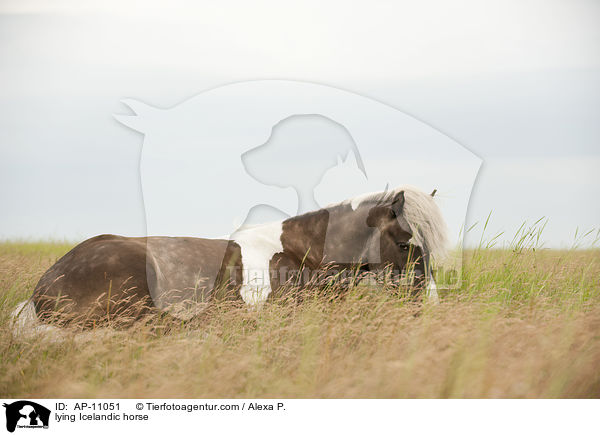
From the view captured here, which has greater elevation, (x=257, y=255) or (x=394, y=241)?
(x=394, y=241)

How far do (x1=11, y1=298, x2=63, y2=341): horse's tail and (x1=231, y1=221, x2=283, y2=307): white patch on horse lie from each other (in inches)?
68.8

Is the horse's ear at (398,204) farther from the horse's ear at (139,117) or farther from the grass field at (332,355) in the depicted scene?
the horse's ear at (139,117)

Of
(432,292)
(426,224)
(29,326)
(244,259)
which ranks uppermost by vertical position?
(426,224)

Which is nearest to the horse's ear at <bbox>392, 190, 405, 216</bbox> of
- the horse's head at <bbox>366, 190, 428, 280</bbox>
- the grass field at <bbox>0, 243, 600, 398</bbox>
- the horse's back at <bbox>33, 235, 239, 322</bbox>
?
the horse's head at <bbox>366, 190, 428, 280</bbox>

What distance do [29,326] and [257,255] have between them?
7.20 ft

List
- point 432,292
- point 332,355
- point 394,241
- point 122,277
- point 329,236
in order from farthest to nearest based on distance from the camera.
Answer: point 329,236 < point 394,241 < point 432,292 < point 122,277 < point 332,355

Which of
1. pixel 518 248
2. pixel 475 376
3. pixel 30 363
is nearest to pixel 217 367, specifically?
pixel 30 363

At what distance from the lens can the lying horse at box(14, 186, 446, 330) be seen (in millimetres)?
4137

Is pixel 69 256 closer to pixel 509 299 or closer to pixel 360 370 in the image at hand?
pixel 360 370

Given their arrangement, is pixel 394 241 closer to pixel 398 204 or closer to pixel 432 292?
pixel 398 204

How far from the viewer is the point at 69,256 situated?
4.39 metres
